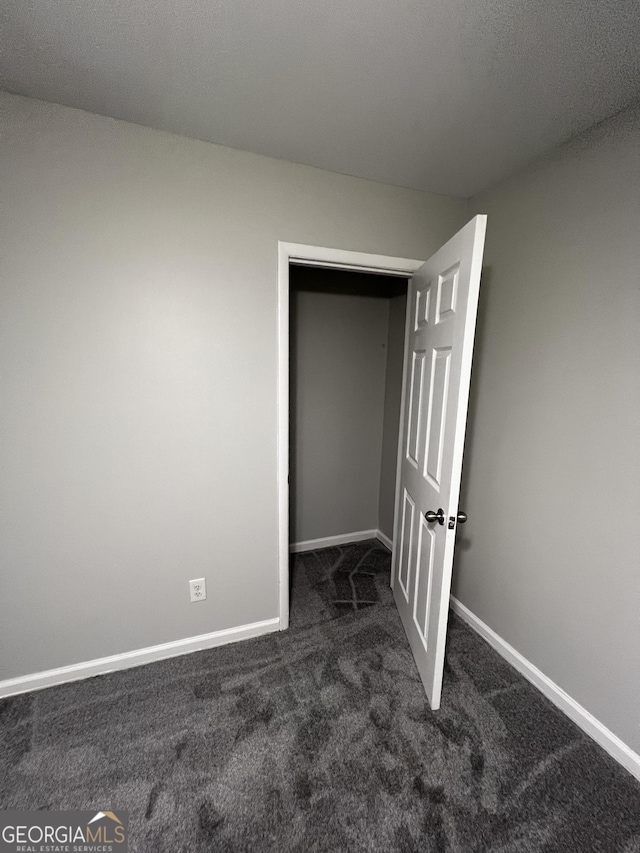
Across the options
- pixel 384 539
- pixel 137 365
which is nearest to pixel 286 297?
pixel 137 365

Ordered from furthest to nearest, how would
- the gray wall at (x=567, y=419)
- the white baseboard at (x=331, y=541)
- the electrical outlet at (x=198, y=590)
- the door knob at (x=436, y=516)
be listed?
the white baseboard at (x=331, y=541) → the electrical outlet at (x=198, y=590) → the door knob at (x=436, y=516) → the gray wall at (x=567, y=419)

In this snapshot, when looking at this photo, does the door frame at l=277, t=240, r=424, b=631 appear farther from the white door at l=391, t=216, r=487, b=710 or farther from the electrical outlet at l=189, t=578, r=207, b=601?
the electrical outlet at l=189, t=578, r=207, b=601

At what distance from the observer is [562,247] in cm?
149

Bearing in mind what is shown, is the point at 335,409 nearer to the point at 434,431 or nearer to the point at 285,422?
the point at 285,422

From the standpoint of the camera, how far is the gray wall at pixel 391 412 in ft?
8.72

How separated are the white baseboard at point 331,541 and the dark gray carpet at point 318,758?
1025 mm

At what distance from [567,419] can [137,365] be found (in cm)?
188

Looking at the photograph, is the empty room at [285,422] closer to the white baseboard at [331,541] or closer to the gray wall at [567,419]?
the gray wall at [567,419]

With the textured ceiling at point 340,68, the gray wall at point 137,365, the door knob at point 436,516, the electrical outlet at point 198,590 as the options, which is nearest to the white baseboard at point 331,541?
the gray wall at point 137,365

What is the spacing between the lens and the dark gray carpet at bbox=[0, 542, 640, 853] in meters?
1.11

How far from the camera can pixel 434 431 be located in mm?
1581

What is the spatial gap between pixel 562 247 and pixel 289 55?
4.14 feet

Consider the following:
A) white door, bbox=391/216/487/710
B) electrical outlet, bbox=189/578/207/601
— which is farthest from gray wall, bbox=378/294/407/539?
electrical outlet, bbox=189/578/207/601

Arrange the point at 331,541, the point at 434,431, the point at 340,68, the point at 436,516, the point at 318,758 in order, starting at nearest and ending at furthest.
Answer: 1. the point at 340,68
2. the point at 318,758
3. the point at 436,516
4. the point at 434,431
5. the point at 331,541
